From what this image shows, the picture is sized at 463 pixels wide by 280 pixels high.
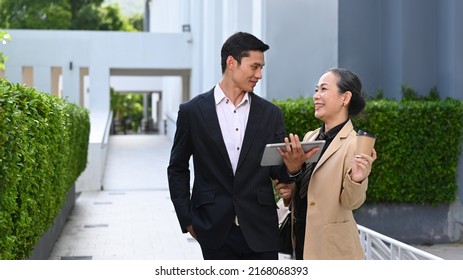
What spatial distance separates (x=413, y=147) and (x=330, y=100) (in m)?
5.81

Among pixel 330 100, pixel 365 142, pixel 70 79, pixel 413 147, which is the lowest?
pixel 413 147

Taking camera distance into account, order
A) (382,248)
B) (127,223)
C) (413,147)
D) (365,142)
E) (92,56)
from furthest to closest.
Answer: (92,56)
(127,223)
(413,147)
(382,248)
(365,142)

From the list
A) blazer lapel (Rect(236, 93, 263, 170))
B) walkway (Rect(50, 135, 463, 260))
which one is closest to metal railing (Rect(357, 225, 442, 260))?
walkway (Rect(50, 135, 463, 260))

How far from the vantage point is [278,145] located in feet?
10.6

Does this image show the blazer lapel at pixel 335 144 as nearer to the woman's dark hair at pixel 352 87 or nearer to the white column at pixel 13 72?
the woman's dark hair at pixel 352 87

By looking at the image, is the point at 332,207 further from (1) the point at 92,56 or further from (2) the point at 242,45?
(1) the point at 92,56

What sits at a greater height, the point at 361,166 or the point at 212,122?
the point at 212,122

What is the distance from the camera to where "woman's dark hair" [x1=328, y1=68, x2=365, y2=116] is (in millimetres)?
3570

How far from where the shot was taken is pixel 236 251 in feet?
11.5

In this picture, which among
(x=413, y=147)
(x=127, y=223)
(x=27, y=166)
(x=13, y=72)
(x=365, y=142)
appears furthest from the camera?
(x=13, y=72)

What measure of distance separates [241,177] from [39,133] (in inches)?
99.0

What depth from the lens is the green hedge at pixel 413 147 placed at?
8977 millimetres

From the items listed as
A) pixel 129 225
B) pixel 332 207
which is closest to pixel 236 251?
pixel 332 207
